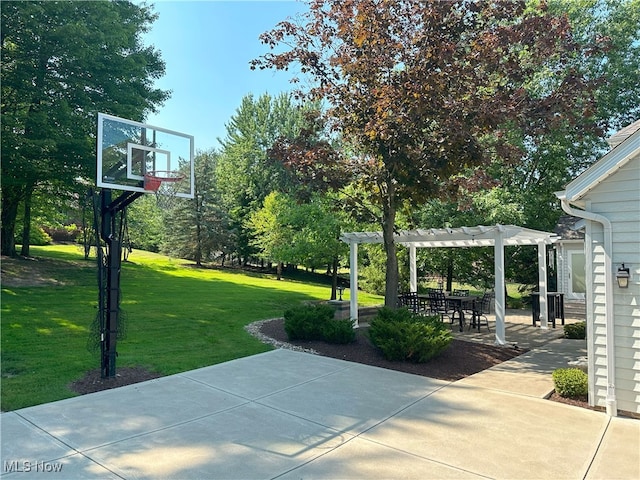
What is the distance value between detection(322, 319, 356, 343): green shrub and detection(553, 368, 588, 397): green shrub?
3733mm

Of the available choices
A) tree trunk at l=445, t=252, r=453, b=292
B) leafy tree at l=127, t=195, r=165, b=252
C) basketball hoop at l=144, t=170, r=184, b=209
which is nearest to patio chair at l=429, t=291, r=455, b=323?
tree trunk at l=445, t=252, r=453, b=292

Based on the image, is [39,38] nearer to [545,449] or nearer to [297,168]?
[297,168]

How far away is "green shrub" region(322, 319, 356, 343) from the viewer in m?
8.12

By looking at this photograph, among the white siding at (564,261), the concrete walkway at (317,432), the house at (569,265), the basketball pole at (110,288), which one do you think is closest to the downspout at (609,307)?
the concrete walkway at (317,432)

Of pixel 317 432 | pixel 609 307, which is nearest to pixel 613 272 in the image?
pixel 609 307

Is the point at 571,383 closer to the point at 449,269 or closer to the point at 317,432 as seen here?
the point at 317,432

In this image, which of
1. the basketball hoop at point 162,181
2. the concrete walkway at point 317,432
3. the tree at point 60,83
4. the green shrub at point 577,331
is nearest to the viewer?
the concrete walkway at point 317,432

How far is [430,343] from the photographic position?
682 cm

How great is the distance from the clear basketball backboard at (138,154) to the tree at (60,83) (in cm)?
733

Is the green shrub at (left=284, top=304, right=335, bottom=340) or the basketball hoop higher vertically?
the basketball hoop

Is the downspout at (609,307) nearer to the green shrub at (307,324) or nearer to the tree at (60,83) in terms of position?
the green shrub at (307,324)

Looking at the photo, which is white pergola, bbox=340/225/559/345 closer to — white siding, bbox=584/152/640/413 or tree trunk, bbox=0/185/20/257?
white siding, bbox=584/152/640/413

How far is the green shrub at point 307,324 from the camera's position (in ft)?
27.5

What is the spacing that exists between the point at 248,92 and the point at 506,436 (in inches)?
1325
